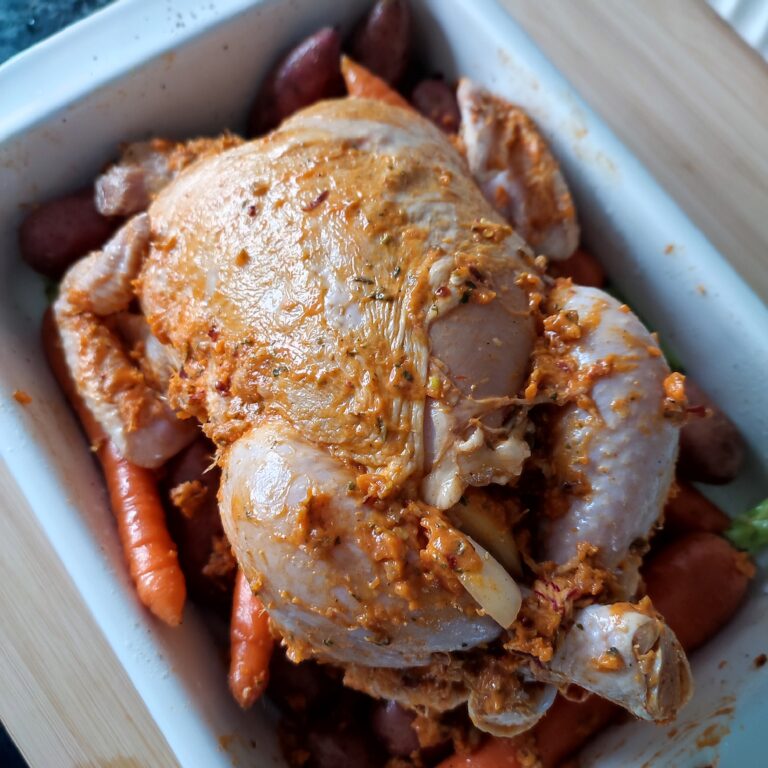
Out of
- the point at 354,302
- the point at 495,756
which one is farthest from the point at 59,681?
the point at 354,302

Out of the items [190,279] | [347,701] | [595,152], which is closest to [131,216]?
[190,279]

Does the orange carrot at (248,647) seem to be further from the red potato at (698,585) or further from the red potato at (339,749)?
the red potato at (698,585)

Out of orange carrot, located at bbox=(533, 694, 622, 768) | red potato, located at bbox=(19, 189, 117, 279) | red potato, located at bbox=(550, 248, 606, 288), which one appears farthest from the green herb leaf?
red potato, located at bbox=(19, 189, 117, 279)

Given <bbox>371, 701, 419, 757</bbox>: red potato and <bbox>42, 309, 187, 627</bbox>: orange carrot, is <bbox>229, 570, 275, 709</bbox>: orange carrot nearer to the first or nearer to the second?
<bbox>42, 309, 187, 627</bbox>: orange carrot

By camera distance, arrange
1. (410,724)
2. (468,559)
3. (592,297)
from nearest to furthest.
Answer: (468,559)
(592,297)
(410,724)

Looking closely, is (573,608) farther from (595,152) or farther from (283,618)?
(595,152)

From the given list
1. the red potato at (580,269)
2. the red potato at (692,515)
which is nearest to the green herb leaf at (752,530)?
the red potato at (692,515)
